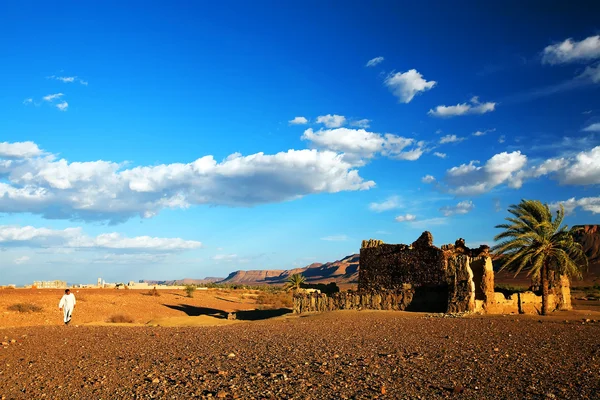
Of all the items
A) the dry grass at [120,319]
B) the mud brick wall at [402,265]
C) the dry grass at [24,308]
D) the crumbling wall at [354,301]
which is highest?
the mud brick wall at [402,265]

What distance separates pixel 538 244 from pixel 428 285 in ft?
17.6

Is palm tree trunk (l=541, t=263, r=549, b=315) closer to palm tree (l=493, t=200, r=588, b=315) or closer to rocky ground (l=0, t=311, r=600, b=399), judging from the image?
palm tree (l=493, t=200, r=588, b=315)

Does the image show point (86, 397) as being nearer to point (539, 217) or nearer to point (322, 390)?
point (322, 390)

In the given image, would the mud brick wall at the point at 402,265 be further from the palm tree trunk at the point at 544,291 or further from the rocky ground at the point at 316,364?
the rocky ground at the point at 316,364

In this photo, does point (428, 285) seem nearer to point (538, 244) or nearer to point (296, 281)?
point (538, 244)

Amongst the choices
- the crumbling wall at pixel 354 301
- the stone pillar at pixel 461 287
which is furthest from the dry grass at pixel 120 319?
the stone pillar at pixel 461 287

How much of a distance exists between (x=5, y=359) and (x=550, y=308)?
23.1 metres

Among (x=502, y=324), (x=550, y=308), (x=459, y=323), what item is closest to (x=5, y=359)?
(x=459, y=323)

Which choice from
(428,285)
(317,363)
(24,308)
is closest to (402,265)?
(428,285)

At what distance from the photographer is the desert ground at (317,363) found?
277 inches

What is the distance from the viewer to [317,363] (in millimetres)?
9016

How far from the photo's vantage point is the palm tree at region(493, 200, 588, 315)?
2103cm

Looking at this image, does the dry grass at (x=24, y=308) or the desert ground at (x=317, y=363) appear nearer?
the desert ground at (x=317, y=363)

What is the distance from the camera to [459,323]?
51.4 feet
